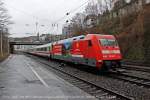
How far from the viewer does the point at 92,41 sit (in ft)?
Answer: 79.9

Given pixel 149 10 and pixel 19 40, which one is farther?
pixel 19 40

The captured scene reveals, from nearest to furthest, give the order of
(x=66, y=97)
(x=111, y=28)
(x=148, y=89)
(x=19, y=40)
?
1. (x=66, y=97)
2. (x=148, y=89)
3. (x=111, y=28)
4. (x=19, y=40)

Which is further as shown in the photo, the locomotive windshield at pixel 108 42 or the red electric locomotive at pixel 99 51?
the locomotive windshield at pixel 108 42

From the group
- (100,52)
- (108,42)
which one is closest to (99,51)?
(100,52)

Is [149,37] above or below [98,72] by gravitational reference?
above

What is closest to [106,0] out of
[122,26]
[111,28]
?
[111,28]

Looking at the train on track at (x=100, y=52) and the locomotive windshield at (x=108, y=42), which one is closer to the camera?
the train on track at (x=100, y=52)

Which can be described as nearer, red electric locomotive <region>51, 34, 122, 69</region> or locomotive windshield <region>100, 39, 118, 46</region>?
red electric locomotive <region>51, 34, 122, 69</region>

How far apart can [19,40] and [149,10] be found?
10290 centimetres

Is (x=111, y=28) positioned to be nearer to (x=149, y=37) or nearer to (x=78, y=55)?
(x=149, y=37)

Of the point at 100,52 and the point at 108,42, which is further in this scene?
the point at 108,42

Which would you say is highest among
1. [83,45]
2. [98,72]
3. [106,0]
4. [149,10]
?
[106,0]

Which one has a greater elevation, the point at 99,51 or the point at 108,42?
the point at 108,42

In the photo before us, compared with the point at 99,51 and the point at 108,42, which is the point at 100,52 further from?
the point at 108,42
